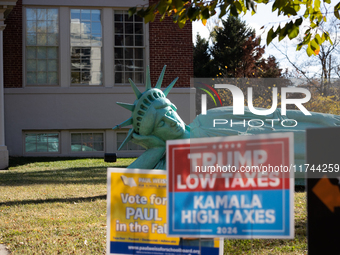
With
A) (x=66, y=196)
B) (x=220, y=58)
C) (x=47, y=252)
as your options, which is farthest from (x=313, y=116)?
(x=220, y=58)

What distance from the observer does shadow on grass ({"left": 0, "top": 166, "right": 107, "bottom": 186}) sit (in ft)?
28.2

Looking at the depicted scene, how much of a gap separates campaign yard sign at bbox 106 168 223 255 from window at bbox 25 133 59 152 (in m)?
13.7

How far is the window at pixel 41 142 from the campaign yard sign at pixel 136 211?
13724 mm

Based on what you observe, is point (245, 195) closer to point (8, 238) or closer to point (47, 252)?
point (47, 252)

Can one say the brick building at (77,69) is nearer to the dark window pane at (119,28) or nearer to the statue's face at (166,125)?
the dark window pane at (119,28)

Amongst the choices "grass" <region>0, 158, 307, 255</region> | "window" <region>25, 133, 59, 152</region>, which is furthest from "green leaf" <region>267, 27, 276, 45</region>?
"window" <region>25, 133, 59, 152</region>

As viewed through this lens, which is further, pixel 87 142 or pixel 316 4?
pixel 87 142

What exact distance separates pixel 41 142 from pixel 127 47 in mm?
5053

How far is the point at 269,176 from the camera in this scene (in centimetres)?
186

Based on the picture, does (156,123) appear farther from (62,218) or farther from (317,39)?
(62,218)

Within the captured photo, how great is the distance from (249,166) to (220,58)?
97.3 ft

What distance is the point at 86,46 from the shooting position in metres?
15.5

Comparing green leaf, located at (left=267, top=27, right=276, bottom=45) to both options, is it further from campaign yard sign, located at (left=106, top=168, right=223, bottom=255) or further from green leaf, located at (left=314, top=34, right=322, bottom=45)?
campaign yard sign, located at (left=106, top=168, right=223, bottom=255)

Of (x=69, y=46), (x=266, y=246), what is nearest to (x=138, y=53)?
(x=69, y=46)
